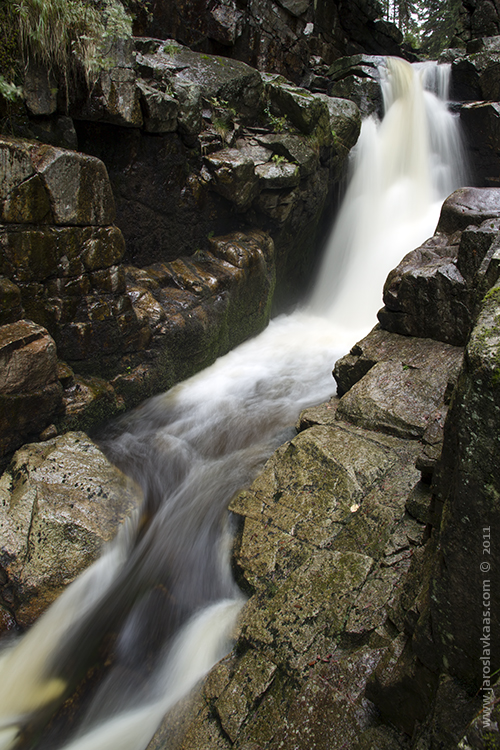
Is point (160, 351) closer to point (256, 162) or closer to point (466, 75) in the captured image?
point (256, 162)

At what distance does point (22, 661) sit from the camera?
12.5 feet

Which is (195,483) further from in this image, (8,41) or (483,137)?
(483,137)

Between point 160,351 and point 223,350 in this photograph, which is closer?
point 160,351

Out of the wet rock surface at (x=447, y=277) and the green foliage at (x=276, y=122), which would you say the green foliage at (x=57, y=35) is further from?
the wet rock surface at (x=447, y=277)

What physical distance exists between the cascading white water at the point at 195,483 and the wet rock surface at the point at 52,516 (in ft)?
0.66

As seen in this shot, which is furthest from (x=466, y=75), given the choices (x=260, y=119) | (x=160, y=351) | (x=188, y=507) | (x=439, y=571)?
(x=439, y=571)

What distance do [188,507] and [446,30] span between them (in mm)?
26840

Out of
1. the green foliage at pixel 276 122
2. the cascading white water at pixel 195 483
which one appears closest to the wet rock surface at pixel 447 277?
the cascading white water at pixel 195 483

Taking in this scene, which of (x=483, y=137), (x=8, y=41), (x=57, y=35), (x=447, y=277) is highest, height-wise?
(x=483, y=137)

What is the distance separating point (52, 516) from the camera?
179 inches

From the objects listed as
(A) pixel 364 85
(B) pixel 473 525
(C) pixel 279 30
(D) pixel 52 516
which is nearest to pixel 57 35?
(D) pixel 52 516

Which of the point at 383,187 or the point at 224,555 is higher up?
the point at 383,187

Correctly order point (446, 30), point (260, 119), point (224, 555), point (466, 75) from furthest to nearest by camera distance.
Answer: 1. point (446, 30)
2. point (466, 75)
3. point (260, 119)
4. point (224, 555)

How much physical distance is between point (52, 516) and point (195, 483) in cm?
172
